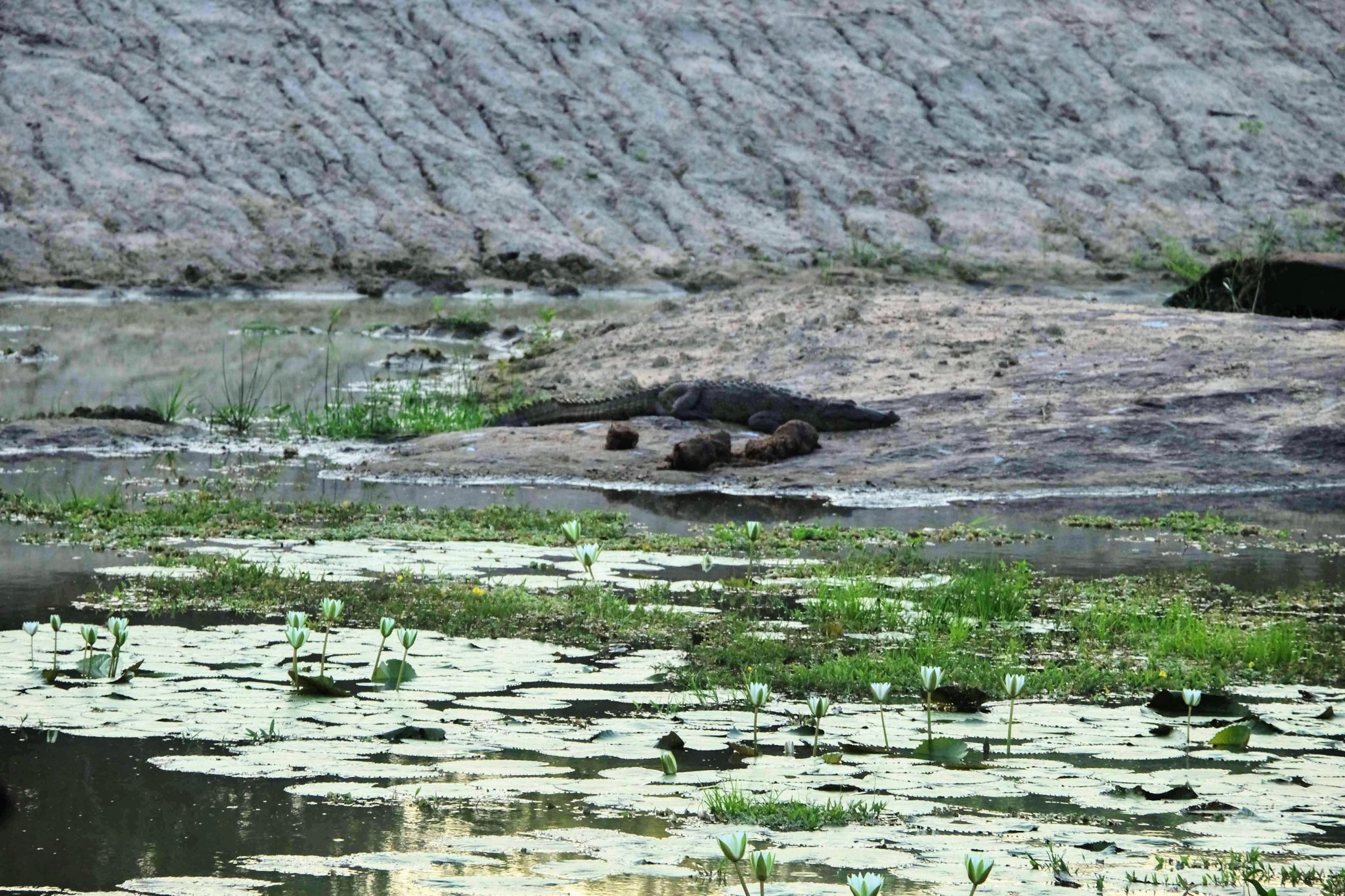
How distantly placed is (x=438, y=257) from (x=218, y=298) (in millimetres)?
3942

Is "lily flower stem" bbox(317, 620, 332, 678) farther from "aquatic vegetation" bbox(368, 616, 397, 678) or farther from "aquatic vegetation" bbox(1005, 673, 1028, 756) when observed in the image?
"aquatic vegetation" bbox(1005, 673, 1028, 756)

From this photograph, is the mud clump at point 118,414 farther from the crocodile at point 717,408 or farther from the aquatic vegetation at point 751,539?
the aquatic vegetation at point 751,539

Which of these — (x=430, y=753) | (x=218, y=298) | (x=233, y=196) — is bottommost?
(x=430, y=753)

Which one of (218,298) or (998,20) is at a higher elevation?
(998,20)

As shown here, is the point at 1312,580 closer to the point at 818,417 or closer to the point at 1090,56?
the point at 818,417

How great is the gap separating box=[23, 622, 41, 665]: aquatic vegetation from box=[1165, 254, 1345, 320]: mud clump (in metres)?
13.4

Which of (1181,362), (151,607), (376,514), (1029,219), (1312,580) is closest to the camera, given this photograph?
(151,607)

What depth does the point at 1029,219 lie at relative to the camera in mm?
34344

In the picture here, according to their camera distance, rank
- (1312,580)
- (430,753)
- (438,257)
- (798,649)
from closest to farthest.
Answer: (430,753) < (798,649) < (1312,580) < (438,257)

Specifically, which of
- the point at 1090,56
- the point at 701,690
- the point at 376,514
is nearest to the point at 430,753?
the point at 701,690

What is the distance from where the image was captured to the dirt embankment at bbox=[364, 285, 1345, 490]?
12523 millimetres

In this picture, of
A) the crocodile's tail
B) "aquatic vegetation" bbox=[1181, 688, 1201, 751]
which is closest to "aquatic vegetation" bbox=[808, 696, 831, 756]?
"aquatic vegetation" bbox=[1181, 688, 1201, 751]

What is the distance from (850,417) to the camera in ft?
44.7

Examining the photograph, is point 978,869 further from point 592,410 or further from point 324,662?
point 592,410
